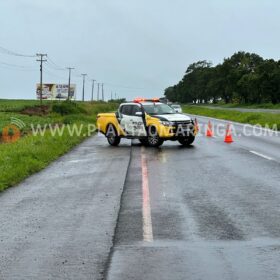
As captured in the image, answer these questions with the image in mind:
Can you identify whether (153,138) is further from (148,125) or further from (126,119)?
(126,119)

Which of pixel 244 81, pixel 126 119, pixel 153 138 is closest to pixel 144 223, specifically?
pixel 153 138

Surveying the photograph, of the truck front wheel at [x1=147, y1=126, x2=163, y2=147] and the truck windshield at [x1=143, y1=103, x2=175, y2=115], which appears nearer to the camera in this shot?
the truck front wheel at [x1=147, y1=126, x2=163, y2=147]

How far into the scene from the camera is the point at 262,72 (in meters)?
98.9

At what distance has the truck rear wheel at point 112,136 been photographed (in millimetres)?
22438

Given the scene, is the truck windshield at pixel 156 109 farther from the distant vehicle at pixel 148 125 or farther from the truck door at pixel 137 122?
the truck door at pixel 137 122

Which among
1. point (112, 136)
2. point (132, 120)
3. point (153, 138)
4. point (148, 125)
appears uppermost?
point (132, 120)

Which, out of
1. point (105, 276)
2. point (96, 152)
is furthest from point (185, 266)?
point (96, 152)

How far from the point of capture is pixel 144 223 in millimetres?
7598

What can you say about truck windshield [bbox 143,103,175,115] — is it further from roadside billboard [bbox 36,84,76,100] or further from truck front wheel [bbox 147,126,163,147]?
roadside billboard [bbox 36,84,76,100]

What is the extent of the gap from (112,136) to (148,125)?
6.99 feet

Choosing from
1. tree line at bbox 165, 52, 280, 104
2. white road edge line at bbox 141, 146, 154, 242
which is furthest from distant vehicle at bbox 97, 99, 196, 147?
tree line at bbox 165, 52, 280, 104

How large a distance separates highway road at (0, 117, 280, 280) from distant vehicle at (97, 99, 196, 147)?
5.92 meters

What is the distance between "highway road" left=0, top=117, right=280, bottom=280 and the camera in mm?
5582

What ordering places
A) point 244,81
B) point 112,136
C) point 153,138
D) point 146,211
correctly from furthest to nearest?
point 244,81, point 112,136, point 153,138, point 146,211
